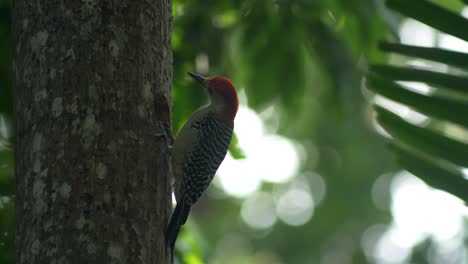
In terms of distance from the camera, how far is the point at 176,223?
3814 mm

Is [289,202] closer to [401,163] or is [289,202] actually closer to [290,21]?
[290,21]

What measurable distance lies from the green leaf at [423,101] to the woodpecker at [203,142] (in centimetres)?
181

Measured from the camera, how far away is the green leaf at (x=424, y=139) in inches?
117

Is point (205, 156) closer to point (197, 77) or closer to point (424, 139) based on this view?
point (197, 77)

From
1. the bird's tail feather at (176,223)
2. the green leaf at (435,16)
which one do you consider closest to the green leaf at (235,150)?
the bird's tail feather at (176,223)

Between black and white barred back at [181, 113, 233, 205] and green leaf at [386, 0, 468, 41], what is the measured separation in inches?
92.1

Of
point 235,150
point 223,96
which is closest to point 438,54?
point 235,150

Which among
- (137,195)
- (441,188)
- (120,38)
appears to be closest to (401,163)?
(441,188)

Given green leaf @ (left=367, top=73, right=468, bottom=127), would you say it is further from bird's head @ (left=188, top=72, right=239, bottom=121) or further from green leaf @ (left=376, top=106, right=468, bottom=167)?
bird's head @ (left=188, top=72, right=239, bottom=121)

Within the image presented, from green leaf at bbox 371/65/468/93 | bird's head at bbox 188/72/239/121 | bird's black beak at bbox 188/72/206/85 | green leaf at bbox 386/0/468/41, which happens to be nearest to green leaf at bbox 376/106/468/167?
green leaf at bbox 371/65/468/93

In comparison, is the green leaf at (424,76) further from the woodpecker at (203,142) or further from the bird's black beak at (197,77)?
the bird's black beak at (197,77)

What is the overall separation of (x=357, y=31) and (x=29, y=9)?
229cm

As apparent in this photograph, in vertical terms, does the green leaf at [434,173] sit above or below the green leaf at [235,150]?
above

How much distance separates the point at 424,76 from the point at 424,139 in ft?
0.90
